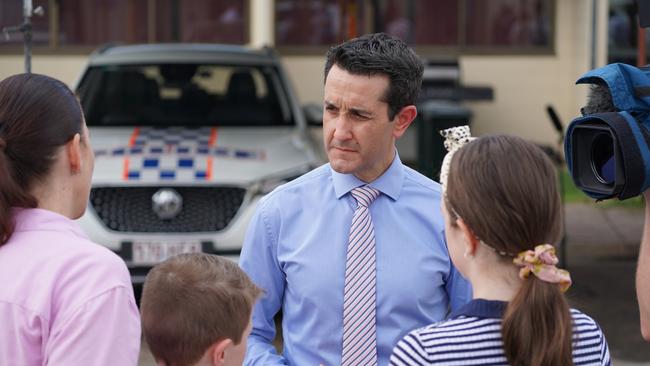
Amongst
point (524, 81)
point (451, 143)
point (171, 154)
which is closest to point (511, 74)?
point (524, 81)

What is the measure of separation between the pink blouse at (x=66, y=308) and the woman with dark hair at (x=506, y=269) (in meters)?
0.54

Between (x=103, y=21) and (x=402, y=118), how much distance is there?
1259 centimetres

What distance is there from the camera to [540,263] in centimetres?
215

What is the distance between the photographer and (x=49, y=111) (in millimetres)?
2385

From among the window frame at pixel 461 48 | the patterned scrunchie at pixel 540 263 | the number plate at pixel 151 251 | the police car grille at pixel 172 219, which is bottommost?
the number plate at pixel 151 251

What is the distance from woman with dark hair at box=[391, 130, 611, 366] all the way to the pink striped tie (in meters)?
0.63

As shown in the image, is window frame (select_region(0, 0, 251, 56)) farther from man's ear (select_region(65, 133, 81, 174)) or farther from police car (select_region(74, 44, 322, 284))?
man's ear (select_region(65, 133, 81, 174))

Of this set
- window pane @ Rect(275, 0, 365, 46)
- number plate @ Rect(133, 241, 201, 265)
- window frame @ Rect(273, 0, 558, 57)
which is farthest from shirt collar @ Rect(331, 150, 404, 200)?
window pane @ Rect(275, 0, 365, 46)

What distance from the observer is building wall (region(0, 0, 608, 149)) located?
47.8 feet

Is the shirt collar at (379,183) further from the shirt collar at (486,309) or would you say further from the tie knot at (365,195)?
the shirt collar at (486,309)

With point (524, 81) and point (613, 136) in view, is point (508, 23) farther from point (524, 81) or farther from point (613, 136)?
point (613, 136)

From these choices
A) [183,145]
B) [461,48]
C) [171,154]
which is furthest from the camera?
[461,48]

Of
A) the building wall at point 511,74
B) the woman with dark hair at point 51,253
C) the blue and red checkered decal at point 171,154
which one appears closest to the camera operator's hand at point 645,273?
the woman with dark hair at point 51,253

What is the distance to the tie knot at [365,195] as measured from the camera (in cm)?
297
